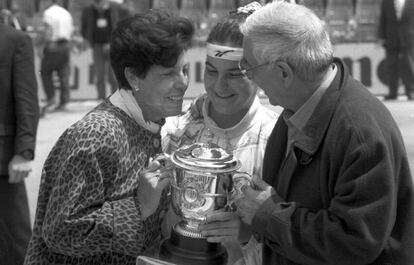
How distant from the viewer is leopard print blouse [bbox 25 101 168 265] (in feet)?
7.05

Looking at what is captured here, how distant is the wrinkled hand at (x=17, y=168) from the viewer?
3623mm

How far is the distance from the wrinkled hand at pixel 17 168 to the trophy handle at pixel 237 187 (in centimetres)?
174

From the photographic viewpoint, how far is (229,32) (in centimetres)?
247

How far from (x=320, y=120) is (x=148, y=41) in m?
0.64

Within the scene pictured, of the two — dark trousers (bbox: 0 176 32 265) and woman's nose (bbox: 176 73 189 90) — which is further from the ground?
woman's nose (bbox: 176 73 189 90)

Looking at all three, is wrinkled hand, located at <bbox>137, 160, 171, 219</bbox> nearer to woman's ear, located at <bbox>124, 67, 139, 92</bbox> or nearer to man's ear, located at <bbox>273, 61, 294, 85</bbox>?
woman's ear, located at <bbox>124, 67, 139, 92</bbox>

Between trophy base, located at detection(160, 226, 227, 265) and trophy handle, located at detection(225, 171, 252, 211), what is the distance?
13 cm

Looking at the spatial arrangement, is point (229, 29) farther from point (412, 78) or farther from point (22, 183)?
point (412, 78)

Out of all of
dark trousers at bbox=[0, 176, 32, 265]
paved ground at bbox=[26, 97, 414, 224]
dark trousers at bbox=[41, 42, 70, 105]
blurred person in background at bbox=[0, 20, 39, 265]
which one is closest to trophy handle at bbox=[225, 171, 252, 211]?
blurred person in background at bbox=[0, 20, 39, 265]

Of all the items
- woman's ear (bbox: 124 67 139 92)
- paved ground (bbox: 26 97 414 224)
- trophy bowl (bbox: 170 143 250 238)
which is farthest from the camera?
paved ground (bbox: 26 97 414 224)

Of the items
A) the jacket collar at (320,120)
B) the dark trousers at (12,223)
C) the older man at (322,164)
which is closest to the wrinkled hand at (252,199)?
the older man at (322,164)

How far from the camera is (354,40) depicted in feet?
43.3

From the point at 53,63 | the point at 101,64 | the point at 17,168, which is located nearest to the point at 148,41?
the point at 17,168

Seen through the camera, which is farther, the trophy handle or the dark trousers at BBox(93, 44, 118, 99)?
the dark trousers at BBox(93, 44, 118, 99)
